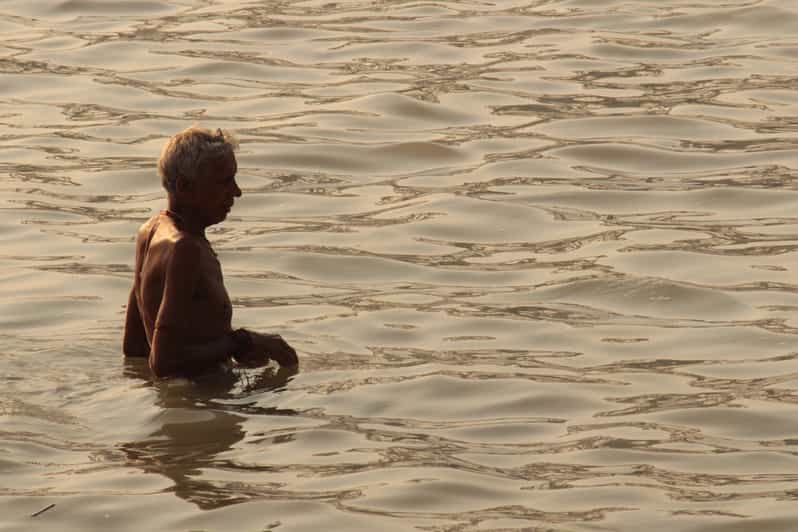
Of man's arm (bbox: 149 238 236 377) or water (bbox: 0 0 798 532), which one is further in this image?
man's arm (bbox: 149 238 236 377)

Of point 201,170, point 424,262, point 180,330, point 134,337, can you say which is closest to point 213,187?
point 201,170

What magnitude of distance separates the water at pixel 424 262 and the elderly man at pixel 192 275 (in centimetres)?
17

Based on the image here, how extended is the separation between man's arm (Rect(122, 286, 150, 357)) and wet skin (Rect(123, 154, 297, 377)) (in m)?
0.31

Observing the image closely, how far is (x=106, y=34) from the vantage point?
14750mm

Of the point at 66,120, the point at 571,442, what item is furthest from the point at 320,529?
the point at 66,120

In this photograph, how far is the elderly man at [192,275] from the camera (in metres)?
7.28

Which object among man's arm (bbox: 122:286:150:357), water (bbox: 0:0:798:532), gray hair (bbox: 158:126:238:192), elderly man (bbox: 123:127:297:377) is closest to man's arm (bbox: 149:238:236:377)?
elderly man (bbox: 123:127:297:377)

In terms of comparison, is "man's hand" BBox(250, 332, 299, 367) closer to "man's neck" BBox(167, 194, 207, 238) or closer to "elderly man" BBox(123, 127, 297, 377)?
"elderly man" BBox(123, 127, 297, 377)

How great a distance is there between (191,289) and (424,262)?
243 cm

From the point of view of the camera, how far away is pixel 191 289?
7.28 metres

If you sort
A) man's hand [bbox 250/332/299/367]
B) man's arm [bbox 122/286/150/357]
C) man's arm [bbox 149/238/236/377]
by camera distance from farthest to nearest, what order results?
man's arm [bbox 122/286/150/357], man's hand [bbox 250/332/299/367], man's arm [bbox 149/238/236/377]

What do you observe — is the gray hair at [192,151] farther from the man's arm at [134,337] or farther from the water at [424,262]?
the water at [424,262]

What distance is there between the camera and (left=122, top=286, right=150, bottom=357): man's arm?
25.6ft

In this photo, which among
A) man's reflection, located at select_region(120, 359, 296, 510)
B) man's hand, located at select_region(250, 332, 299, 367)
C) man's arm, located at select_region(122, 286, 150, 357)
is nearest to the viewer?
man's reflection, located at select_region(120, 359, 296, 510)
